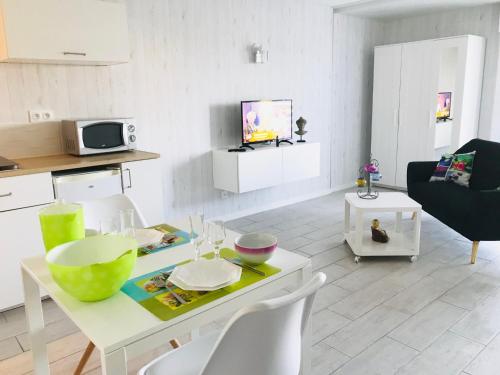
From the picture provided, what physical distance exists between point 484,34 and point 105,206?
500 cm

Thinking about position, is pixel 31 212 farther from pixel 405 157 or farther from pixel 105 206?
pixel 405 157

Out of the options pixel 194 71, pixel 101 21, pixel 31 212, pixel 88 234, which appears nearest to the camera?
pixel 88 234

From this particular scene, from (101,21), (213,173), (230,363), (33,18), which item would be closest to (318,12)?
(213,173)

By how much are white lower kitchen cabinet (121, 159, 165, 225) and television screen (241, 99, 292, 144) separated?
130 cm

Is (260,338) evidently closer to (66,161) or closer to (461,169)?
(66,161)

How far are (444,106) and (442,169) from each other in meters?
1.37

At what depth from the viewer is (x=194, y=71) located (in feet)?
13.5

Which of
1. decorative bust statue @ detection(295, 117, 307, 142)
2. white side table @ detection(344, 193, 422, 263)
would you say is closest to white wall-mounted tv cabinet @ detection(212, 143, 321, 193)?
decorative bust statue @ detection(295, 117, 307, 142)

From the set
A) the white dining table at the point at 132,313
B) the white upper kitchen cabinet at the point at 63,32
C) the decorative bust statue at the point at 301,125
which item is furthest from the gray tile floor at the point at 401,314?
the white upper kitchen cabinet at the point at 63,32

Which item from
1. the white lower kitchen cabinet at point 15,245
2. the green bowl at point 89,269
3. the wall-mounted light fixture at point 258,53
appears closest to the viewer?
the green bowl at point 89,269

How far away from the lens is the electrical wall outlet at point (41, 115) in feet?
10.5

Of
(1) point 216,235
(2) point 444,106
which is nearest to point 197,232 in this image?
(1) point 216,235

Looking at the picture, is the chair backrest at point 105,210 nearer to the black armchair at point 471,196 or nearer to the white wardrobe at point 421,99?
the black armchair at point 471,196

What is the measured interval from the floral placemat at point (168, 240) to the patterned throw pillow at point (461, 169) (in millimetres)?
2989
